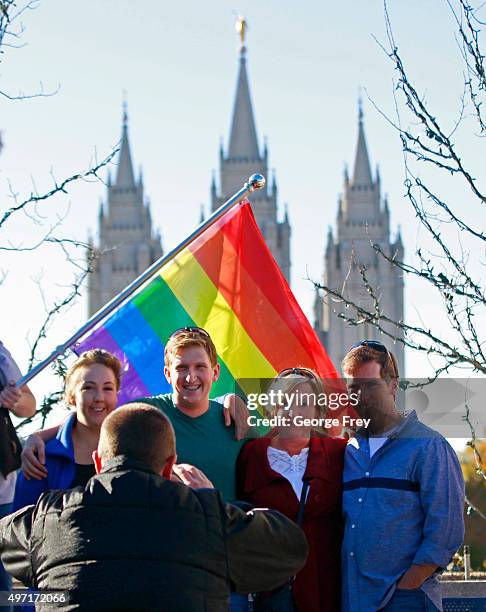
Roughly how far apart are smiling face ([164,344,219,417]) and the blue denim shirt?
0.53 metres

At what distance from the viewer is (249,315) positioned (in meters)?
4.91

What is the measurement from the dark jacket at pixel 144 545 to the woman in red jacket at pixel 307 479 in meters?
0.94

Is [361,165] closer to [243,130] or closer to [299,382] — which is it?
[243,130]

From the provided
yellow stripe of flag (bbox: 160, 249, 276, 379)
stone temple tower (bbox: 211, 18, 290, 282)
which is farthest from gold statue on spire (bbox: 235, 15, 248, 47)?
yellow stripe of flag (bbox: 160, 249, 276, 379)

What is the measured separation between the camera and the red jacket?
361cm

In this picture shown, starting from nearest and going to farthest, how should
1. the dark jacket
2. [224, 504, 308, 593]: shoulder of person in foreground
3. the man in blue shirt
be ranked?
the dark jacket, [224, 504, 308, 593]: shoulder of person in foreground, the man in blue shirt

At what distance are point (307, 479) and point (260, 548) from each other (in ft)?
3.34

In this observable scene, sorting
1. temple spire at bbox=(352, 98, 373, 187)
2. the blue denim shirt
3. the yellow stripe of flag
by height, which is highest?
temple spire at bbox=(352, 98, 373, 187)

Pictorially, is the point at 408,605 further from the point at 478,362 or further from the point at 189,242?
the point at 189,242

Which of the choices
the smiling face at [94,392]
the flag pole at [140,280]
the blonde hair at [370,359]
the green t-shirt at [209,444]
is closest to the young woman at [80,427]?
the smiling face at [94,392]

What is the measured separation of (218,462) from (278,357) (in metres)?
1.13

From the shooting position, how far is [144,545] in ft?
8.41

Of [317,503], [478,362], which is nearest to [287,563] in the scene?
[317,503]

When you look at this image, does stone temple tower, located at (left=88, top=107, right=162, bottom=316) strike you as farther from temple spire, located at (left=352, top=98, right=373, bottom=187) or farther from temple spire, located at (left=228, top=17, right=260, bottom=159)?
temple spire, located at (left=352, top=98, right=373, bottom=187)
